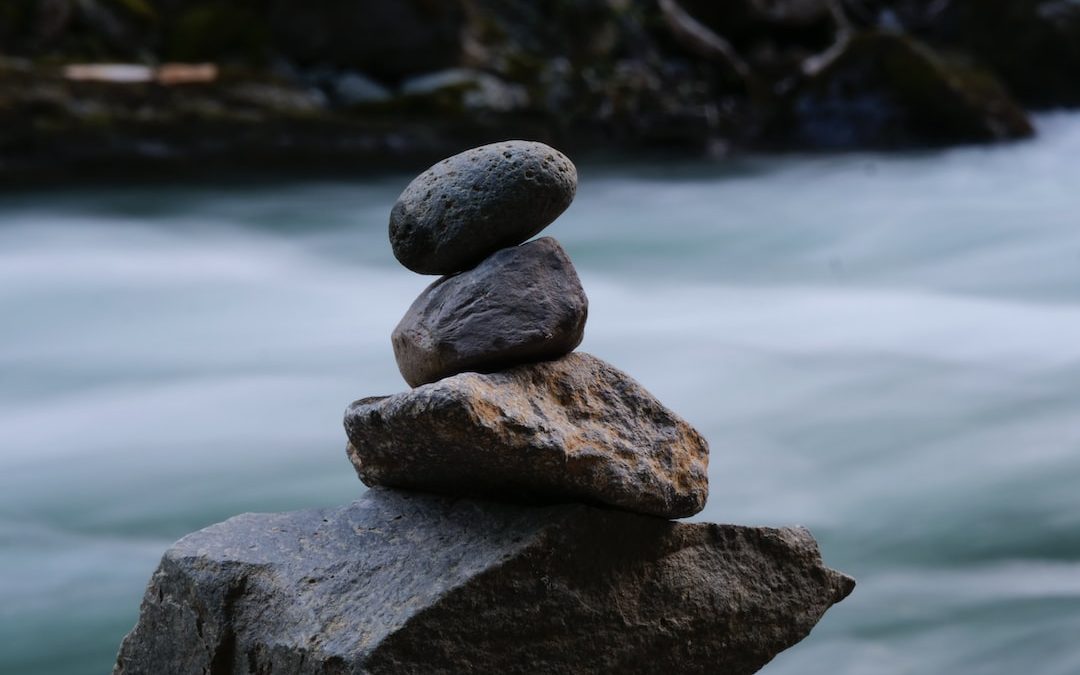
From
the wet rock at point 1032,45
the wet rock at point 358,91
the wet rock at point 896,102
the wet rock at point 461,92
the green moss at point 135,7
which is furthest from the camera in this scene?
the wet rock at point 1032,45

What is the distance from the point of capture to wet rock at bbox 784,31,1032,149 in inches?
520

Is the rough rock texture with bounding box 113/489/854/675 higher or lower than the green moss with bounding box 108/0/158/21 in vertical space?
lower

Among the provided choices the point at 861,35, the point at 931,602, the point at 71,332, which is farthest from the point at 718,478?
the point at 861,35

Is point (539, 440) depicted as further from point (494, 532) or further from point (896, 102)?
point (896, 102)

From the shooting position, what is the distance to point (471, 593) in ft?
8.63

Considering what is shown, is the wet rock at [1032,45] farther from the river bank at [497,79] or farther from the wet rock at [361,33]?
the wet rock at [361,33]

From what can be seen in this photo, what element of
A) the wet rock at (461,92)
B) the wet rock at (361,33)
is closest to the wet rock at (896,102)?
the wet rock at (461,92)

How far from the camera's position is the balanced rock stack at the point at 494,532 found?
2.63m

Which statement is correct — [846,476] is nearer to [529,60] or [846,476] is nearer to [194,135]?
[194,135]

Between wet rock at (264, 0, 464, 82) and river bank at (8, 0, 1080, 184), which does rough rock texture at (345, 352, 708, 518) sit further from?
wet rock at (264, 0, 464, 82)

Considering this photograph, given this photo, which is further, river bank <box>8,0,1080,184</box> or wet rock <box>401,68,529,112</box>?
wet rock <box>401,68,529,112</box>

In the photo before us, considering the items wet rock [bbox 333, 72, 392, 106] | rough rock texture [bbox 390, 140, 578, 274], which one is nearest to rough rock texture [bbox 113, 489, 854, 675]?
rough rock texture [bbox 390, 140, 578, 274]

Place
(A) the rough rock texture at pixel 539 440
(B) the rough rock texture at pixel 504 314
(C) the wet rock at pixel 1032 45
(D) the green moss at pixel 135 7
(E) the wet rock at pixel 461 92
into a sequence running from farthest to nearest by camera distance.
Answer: (C) the wet rock at pixel 1032 45
(E) the wet rock at pixel 461 92
(D) the green moss at pixel 135 7
(B) the rough rock texture at pixel 504 314
(A) the rough rock texture at pixel 539 440

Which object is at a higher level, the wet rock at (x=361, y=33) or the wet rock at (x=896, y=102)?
the wet rock at (x=361, y=33)
